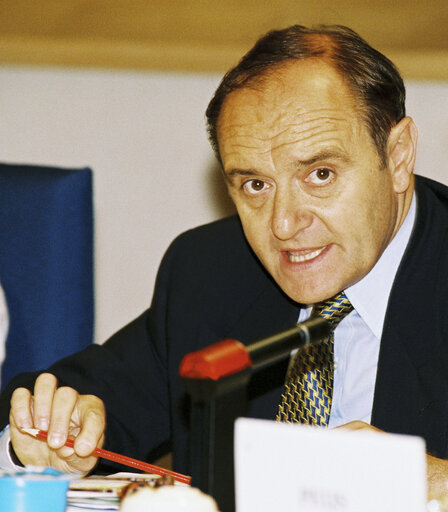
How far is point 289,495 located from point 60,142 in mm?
1824

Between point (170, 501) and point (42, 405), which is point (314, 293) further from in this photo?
point (170, 501)

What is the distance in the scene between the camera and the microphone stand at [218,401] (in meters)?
0.79

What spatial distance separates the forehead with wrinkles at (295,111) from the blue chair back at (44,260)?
47 centimetres

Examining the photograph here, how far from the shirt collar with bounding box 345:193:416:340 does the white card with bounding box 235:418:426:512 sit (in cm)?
90

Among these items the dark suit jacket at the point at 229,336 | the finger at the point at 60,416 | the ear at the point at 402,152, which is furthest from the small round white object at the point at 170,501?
the ear at the point at 402,152

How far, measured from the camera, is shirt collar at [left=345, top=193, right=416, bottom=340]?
1641 mm

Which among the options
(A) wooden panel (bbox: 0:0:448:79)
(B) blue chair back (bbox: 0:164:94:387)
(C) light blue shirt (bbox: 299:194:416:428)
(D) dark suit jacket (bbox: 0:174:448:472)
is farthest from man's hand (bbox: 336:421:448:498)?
(A) wooden panel (bbox: 0:0:448:79)

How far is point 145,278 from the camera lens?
2.40 m

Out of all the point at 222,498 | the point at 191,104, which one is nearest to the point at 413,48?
the point at 191,104

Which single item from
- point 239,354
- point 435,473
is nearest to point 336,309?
point 435,473

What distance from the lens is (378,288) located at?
1654mm

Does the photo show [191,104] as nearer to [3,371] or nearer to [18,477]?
[3,371]

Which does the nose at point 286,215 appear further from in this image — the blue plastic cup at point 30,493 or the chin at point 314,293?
the blue plastic cup at point 30,493

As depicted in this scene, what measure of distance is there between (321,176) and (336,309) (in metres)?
0.28
